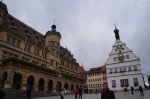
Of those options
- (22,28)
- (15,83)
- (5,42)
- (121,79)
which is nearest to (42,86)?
(15,83)

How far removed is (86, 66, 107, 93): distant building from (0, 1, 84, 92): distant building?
2833cm

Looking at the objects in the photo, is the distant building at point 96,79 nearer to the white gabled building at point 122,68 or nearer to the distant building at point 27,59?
the distant building at point 27,59

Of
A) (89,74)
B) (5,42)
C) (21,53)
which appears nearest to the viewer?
(5,42)

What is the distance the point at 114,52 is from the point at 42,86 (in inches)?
1099

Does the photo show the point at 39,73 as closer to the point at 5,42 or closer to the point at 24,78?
the point at 24,78

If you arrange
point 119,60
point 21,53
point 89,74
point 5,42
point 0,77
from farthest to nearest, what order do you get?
1. point 89,74
2. point 119,60
3. point 21,53
4. point 5,42
5. point 0,77

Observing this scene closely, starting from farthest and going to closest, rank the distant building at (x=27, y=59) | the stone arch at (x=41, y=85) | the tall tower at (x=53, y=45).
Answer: the tall tower at (x=53, y=45), the stone arch at (x=41, y=85), the distant building at (x=27, y=59)

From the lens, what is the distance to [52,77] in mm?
40562

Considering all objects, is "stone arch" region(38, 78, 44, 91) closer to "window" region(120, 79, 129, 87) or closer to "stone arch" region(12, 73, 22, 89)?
"stone arch" region(12, 73, 22, 89)

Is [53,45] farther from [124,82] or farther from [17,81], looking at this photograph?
[124,82]

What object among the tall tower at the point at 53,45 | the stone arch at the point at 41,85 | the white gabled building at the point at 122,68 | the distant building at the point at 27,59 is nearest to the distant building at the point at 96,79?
the distant building at the point at 27,59

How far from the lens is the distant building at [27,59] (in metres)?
30.7

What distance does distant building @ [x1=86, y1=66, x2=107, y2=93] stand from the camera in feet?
261

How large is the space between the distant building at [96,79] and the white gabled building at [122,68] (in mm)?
29065
